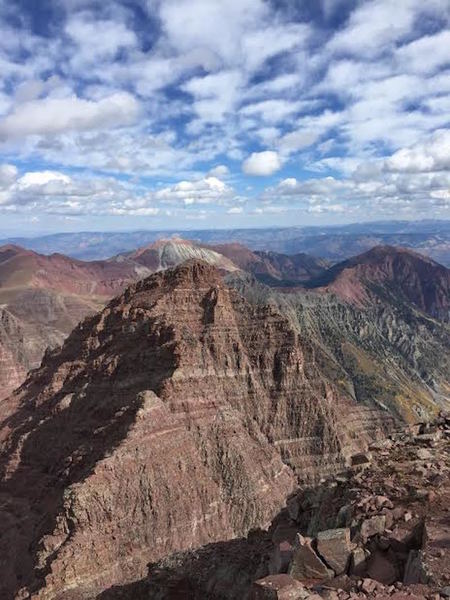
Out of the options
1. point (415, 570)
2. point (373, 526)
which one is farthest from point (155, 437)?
point (415, 570)

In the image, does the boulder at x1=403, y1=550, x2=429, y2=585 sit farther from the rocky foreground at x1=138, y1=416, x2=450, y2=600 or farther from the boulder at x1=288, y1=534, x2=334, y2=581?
the boulder at x1=288, y1=534, x2=334, y2=581

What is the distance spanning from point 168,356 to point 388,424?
68.2 meters

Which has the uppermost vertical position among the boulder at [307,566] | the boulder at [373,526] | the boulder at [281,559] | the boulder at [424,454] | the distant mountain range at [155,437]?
the boulder at [373,526]

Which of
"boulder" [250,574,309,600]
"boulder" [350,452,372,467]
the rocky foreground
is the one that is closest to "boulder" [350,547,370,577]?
the rocky foreground

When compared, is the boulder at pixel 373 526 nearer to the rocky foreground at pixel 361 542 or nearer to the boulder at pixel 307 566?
the rocky foreground at pixel 361 542

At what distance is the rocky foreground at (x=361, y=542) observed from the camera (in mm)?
18141

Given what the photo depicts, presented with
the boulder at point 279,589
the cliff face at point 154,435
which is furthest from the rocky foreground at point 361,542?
the cliff face at point 154,435

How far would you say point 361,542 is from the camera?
20344 millimetres

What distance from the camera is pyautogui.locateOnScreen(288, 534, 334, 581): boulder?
1955 cm

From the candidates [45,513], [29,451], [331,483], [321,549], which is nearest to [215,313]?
[29,451]

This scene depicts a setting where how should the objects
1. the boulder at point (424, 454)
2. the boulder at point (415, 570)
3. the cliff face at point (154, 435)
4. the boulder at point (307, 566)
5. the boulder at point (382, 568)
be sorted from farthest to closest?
the cliff face at point (154, 435) < the boulder at point (424, 454) < the boulder at point (307, 566) < the boulder at point (382, 568) < the boulder at point (415, 570)

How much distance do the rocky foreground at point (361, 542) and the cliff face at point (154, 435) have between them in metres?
14.3

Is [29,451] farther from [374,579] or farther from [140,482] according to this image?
[374,579]

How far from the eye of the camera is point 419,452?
28.2 metres
